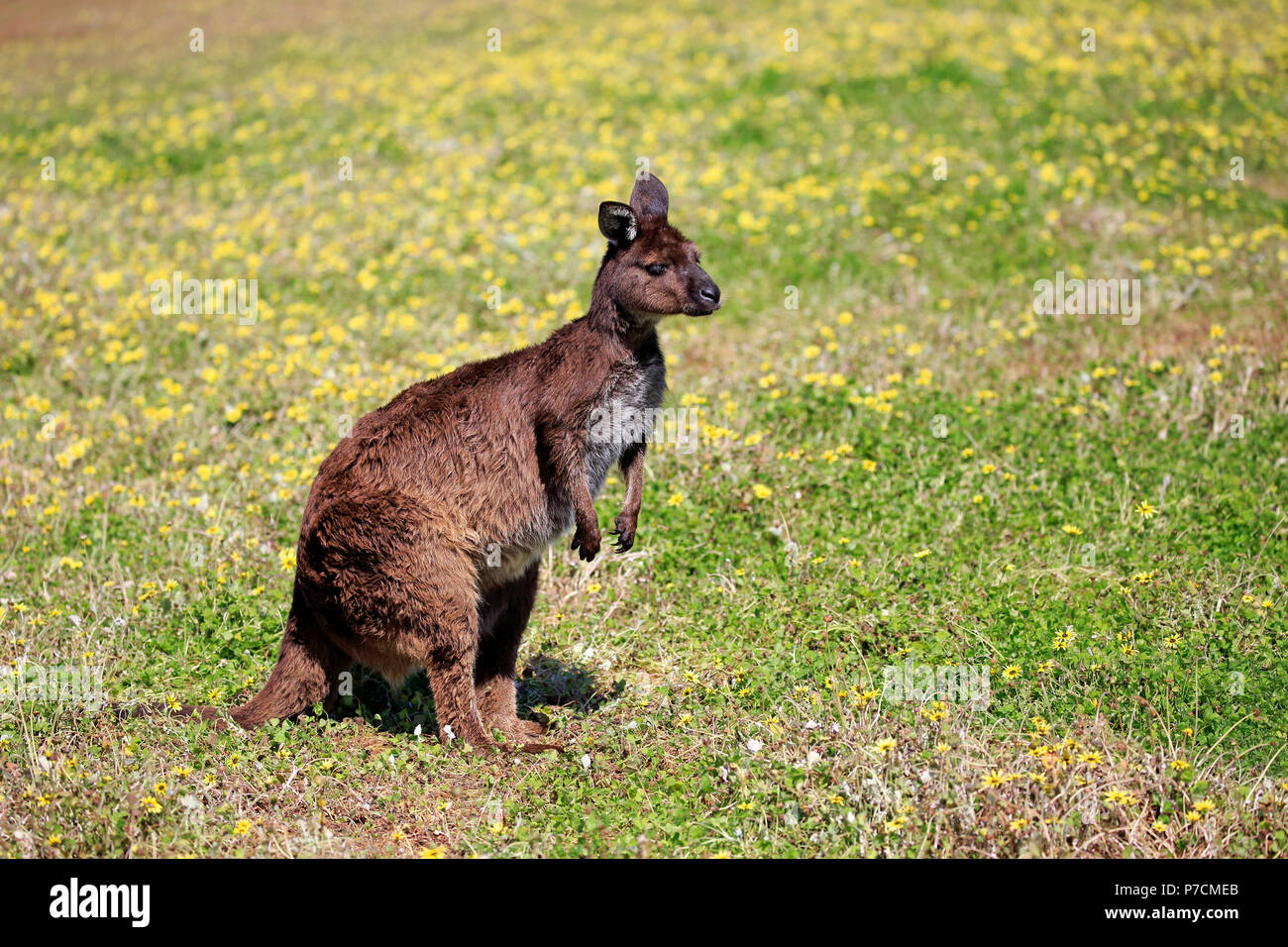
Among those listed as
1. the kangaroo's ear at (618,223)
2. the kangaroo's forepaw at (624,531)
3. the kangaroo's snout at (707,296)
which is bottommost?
the kangaroo's forepaw at (624,531)

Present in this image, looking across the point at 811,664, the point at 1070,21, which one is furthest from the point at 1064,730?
the point at 1070,21

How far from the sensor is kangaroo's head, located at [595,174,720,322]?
5051mm

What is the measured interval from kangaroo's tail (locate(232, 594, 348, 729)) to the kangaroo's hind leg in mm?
694

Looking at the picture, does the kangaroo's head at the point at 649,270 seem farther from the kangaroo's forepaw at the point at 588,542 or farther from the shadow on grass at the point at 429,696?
the shadow on grass at the point at 429,696

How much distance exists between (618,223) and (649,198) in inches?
12.8

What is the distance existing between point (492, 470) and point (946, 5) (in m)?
14.0

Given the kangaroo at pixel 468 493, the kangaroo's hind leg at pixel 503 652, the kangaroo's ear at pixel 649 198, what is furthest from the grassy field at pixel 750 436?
the kangaroo's ear at pixel 649 198

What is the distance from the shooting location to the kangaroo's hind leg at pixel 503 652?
5.39 metres

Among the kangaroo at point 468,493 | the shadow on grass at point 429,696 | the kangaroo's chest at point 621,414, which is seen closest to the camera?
the kangaroo at point 468,493

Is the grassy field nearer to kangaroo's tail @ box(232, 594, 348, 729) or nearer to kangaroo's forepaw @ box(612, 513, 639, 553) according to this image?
kangaroo's tail @ box(232, 594, 348, 729)

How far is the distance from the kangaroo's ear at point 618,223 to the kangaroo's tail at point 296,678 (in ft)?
6.85

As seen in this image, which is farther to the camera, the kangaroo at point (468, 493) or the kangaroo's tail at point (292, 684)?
the kangaroo's tail at point (292, 684)

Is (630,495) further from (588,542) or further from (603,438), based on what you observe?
(588,542)

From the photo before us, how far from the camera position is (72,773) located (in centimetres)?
450
